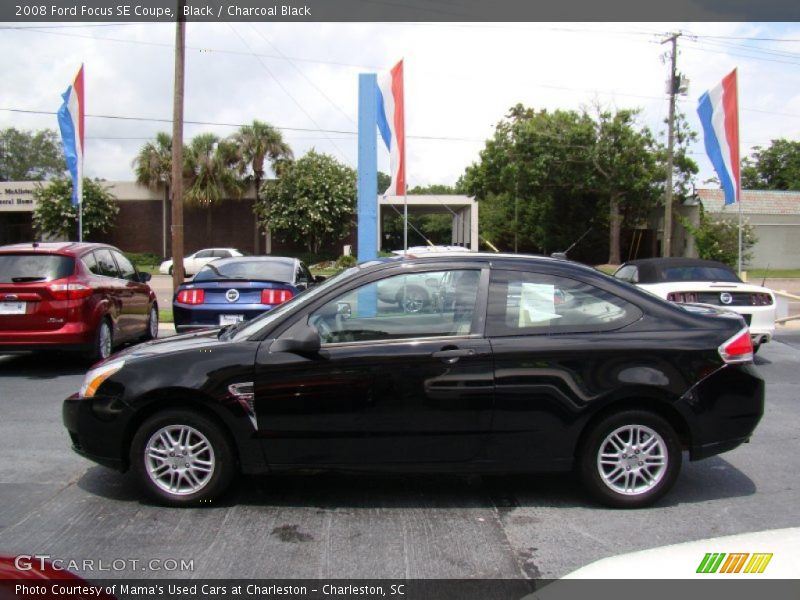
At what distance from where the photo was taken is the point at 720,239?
3136 centimetres

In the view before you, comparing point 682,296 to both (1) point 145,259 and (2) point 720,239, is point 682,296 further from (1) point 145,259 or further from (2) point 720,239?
(1) point 145,259

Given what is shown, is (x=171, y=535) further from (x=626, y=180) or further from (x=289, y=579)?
(x=626, y=180)

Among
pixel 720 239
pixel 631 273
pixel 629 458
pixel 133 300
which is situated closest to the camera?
pixel 629 458

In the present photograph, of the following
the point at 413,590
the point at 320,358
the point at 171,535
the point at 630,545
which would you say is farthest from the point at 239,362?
the point at 630,545

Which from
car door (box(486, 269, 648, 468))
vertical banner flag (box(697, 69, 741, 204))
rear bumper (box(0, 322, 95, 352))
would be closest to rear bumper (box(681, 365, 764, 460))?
car door (box(486, 269, 648, 468))

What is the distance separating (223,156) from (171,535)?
118 feet

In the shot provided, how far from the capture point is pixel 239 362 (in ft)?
13.9

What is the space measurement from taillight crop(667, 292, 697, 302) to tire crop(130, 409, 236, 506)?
6.63 meters

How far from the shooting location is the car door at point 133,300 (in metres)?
9.95

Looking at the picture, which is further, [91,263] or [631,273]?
[631,273]

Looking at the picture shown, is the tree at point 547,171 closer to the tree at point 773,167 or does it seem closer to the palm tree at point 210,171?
the palm tree at point 210,171

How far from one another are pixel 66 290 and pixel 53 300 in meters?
0.19

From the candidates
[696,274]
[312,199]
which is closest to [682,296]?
[696,274]

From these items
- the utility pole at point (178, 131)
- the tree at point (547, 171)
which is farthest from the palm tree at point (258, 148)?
the utility pole at point (178, 131)
